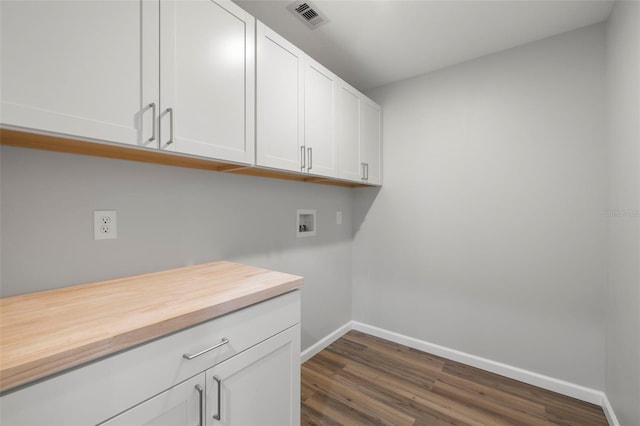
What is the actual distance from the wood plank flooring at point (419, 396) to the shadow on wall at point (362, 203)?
1.24 meters

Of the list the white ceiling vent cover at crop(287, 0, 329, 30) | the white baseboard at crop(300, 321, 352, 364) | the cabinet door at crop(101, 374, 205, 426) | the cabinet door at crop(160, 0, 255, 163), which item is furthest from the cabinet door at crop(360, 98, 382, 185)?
the cabinet door at crop(101, 374, 205, 426)

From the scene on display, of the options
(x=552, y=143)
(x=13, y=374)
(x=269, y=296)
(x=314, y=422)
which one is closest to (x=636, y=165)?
(x=552, y=143)

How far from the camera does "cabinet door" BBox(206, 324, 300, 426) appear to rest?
37.5 inches

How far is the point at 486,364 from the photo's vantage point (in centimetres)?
220

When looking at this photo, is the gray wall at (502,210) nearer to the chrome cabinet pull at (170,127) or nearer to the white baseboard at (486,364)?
the white baseboard at (486,364)

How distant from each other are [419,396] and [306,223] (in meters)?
1.48

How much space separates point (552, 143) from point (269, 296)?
220 centimetres

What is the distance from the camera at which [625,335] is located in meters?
1.44

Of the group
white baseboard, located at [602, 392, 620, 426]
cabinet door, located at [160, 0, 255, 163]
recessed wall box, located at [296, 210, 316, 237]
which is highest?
cabinet door, located at [160, 0, 255, 163]

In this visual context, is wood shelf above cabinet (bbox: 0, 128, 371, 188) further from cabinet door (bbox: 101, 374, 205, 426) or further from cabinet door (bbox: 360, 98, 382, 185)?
cabinet door (bbox: 360, 98, 382, 185)

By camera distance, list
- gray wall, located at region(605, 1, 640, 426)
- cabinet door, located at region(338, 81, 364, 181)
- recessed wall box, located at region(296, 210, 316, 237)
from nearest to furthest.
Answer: gray wall, located at region(605, 1, 640, 426) → cabinet door, located at region(338, 81, 364, 181) → recessed wall box, located at region(296, 210, 316, 237)

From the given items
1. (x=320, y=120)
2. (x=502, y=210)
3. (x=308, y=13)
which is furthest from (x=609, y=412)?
(x=308, y=13)

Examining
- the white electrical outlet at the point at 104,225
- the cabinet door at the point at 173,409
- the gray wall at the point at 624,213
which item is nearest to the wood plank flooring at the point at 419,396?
the gray wall at the point at 624,213

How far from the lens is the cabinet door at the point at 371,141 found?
2.41m
